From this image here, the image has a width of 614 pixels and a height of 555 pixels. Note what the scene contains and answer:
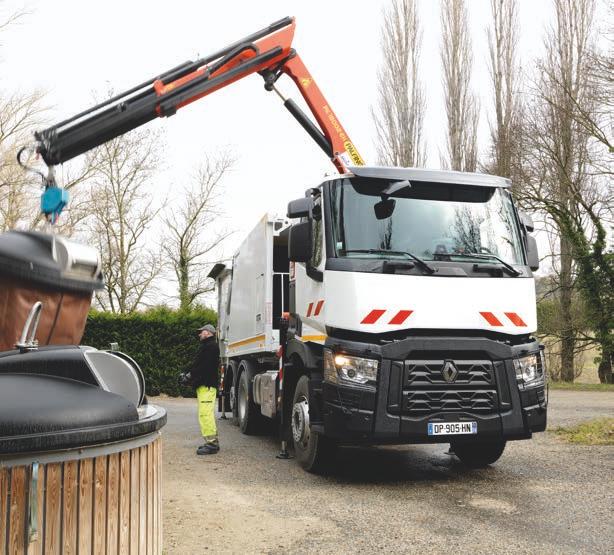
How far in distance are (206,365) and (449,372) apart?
3.89m

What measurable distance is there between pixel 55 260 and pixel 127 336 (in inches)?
748

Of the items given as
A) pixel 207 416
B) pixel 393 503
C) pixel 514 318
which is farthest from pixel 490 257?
pixel 207 416

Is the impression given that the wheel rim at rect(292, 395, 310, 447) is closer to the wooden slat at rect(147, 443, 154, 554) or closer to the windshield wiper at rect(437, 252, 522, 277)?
the windshield wiper at rect(437, 252, 522, 277)

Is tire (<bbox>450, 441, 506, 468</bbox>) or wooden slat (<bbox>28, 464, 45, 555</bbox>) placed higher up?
wooden slat (<bbox>28, 464, 45, 555</bbox>)

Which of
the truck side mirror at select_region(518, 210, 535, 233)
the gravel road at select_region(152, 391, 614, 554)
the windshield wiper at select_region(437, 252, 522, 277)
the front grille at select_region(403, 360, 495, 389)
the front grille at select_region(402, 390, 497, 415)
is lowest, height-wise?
the gravel road at select_region(152, 391, 614, 554)

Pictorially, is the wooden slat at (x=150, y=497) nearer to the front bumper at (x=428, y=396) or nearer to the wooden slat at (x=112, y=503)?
the wooden slat at (x=112, y=503)

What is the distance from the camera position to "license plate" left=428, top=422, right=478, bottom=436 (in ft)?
21.4

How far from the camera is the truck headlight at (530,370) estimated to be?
6.86 meters

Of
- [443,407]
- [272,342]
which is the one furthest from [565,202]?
[443,407]

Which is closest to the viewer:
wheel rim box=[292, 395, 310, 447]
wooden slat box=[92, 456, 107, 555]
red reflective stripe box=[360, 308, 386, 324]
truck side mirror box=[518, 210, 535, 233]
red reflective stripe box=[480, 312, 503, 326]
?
wooden slat box=[92, 456, 107, 555]

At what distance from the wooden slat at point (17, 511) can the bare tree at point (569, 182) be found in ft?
82.3

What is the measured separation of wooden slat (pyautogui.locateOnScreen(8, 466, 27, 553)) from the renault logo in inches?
178

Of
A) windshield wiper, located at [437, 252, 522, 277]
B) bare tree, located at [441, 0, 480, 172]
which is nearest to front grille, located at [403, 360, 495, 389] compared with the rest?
windshield wiper, located at [437, 252, 522, 277]

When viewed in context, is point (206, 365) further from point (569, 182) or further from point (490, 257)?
point (569, 182)
